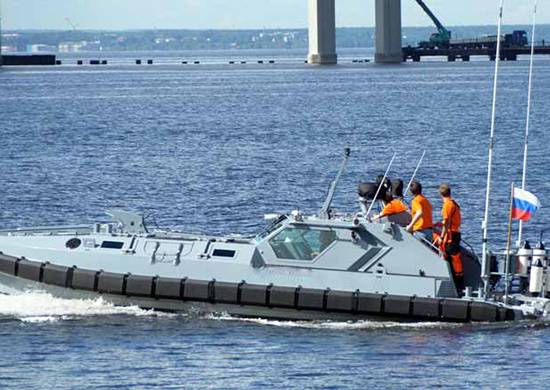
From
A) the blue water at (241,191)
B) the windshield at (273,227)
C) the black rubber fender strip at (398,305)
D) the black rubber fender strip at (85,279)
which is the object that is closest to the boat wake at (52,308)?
the blue water at (241,191)

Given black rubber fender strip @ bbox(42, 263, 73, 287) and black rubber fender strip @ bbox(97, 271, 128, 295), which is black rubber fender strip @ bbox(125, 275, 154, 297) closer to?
black rubber fender strip @ bbox(97, 271, 128, 295)

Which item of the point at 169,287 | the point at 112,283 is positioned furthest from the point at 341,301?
the point at 112,283

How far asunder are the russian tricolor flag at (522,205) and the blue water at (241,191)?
1.67 meters

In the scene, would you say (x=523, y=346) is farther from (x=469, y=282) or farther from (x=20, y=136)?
(x=20, y=136)

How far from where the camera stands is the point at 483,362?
23797mm

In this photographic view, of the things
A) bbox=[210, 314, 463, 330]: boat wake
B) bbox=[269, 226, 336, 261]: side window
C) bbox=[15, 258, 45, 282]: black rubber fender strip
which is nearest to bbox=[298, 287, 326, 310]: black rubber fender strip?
bbox=[210, 314, 463, 330]: boat wake

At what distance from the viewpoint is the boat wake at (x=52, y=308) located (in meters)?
26.0

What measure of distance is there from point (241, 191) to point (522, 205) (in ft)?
77.9

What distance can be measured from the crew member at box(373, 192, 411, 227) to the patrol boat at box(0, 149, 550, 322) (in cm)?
18

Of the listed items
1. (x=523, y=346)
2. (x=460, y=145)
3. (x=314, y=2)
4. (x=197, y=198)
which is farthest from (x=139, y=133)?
(x=314, y=2)

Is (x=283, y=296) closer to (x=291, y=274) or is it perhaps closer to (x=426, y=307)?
(x=291, y=274)

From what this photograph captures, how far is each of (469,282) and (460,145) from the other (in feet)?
138

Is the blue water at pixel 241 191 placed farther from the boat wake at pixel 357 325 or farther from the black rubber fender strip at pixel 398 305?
the black rubber fender strip at pixel 398 305

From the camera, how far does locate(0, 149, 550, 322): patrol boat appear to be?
25109mm
